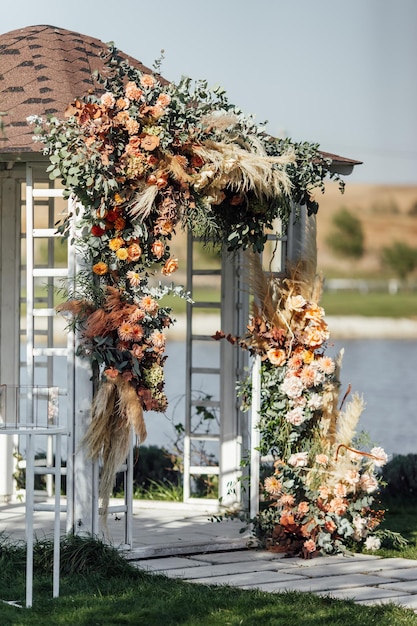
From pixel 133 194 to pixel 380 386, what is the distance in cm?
2227

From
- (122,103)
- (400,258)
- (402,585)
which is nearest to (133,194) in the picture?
(122,103)

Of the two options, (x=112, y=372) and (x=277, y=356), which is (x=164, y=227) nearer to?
(x=112, y=372)

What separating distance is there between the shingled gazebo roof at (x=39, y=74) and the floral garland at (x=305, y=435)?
155cm

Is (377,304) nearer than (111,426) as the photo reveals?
No

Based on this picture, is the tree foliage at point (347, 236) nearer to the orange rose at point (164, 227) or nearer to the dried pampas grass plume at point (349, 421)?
the dried pampas grass plume at point (349, 421)

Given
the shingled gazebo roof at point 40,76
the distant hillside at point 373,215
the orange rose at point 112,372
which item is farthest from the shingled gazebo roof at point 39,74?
the distant hillside at point 373,215

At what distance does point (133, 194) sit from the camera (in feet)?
19.8

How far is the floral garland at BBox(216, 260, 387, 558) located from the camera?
6.62 m

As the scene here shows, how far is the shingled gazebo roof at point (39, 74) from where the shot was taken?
→ 6.52 metres

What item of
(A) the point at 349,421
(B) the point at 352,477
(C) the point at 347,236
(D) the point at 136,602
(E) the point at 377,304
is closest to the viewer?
(D) the point at 136,602

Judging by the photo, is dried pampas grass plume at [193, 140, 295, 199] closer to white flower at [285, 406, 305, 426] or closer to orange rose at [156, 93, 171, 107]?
orange rose at [156, 93, 171, 107]

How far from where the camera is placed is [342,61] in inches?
885

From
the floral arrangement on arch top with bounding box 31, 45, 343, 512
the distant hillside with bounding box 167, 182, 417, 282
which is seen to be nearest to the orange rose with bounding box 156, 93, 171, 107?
the floral arrangement on arch top with bounding box 31, 45, 343, 512

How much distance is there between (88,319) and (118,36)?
16003mm
